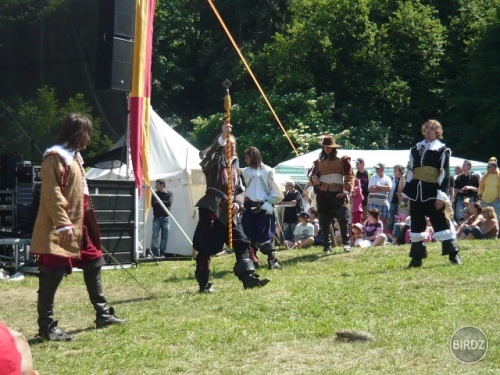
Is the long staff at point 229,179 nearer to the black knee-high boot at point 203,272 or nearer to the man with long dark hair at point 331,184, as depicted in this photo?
the black knee-high boot at point 203,272

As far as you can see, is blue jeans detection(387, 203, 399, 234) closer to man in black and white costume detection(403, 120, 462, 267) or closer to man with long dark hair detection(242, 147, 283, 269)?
man with long dark hair detection(242, 147, 283, 269)

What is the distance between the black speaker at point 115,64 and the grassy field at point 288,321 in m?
3.82

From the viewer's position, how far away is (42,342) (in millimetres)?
7469

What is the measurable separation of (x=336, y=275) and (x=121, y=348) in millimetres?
4240

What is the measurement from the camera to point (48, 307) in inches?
296

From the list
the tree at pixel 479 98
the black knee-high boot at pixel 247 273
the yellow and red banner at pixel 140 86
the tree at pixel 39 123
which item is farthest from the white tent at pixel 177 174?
the tree at pixel 479 98

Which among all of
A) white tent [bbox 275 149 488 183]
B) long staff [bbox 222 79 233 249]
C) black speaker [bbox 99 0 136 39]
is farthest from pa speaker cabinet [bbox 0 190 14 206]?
white tent [bbox 275 149 488 183]

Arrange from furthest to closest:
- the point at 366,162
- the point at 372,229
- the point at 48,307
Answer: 1. the point at 366,162
2. the point at 372,229
3. the point at 48,307

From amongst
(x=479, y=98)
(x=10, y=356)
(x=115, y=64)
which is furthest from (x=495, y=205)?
(x=479, y=98)

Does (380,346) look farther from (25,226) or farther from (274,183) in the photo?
(25,226)

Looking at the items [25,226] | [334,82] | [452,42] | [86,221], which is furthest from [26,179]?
[452,42]

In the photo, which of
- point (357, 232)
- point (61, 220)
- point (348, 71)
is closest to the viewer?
point (61, 220)

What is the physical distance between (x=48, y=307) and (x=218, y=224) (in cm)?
270

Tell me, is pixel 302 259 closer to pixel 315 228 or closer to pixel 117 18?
pixel 117 18
